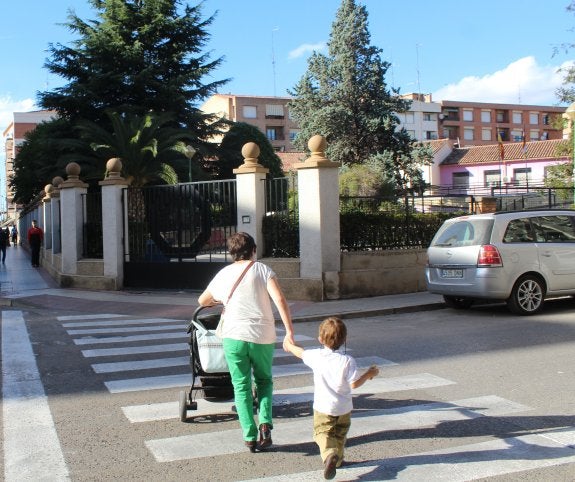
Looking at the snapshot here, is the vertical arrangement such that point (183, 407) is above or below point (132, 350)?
above

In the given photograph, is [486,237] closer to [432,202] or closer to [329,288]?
[329,288]

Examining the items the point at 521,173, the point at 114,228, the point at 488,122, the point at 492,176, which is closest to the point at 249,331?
the point at 114,228

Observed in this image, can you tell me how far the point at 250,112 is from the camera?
79.9 metres

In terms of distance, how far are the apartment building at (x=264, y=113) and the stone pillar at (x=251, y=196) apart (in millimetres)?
65653

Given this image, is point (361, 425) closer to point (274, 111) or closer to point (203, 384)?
point (203, 384)

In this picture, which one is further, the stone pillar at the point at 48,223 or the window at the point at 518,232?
the stone pillar at the point at 48,223

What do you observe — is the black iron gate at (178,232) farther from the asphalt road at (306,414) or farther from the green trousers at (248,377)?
the green trousers at (248,377)

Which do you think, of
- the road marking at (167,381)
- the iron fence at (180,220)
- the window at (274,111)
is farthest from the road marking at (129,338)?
the window at (274,111)

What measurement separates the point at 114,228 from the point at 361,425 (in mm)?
12280

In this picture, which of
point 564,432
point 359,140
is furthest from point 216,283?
point 359,140

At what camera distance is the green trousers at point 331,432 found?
395cm

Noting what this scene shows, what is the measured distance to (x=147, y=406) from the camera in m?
5.82

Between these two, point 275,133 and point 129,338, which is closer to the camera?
point 129,338

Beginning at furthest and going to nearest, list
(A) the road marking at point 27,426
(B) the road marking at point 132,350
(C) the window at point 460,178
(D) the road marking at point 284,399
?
(C) the window at point 460,178, (B) the road marking at point 132,350, (D) the road marking at point 284,399, (A) the road marking at point 27,426
